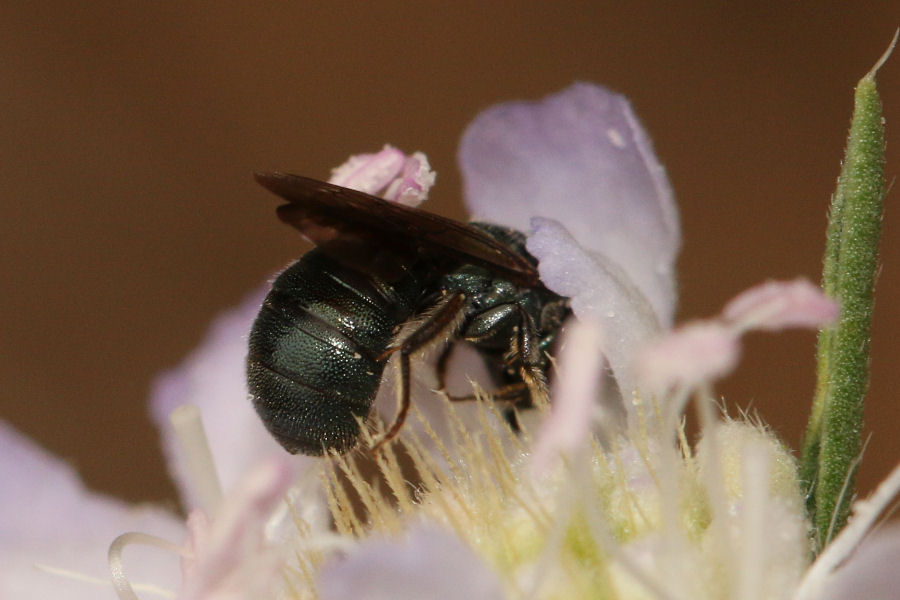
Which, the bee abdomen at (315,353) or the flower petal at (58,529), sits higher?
the bee abdomen at (315,353)

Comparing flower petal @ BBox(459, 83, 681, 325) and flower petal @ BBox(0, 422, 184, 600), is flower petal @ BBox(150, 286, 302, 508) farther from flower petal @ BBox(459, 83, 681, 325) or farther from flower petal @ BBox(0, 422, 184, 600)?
flower petal @ BBox(459, 83, 681, 325)

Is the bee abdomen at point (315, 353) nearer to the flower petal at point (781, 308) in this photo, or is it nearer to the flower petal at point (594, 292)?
the flower petal at point (594, 292)

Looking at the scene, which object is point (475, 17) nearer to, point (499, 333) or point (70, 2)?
point (70, 2)

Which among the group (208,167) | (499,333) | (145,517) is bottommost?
(145,517)

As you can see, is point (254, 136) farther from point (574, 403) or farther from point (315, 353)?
point (574, 403)

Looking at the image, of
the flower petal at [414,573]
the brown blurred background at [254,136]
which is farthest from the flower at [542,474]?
the brown blurred background at [254,136]

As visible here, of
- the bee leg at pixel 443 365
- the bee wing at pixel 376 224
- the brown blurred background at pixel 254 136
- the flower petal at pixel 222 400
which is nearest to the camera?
the bee wing at pixel 376 224

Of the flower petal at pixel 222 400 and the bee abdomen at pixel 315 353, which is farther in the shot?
the flower petal at pixel 222 400

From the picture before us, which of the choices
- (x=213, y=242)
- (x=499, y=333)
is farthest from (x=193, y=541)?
(x=213, y=242)
